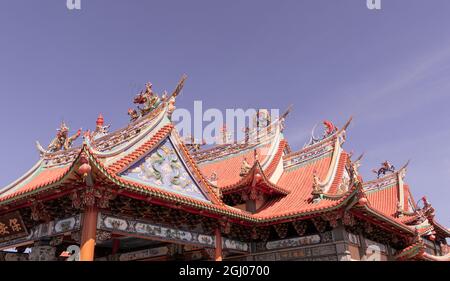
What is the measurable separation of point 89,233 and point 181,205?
261cm

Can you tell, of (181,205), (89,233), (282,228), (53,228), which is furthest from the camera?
(282,228)

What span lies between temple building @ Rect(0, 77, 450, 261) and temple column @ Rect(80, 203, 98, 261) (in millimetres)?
23

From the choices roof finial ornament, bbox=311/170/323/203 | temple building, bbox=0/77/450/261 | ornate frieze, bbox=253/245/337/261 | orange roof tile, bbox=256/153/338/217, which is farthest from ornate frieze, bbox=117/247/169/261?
roof finial ornament, bbox=311/170/323/203

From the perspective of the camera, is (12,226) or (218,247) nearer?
(12,226)

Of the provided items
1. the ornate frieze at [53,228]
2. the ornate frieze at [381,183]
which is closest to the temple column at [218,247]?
the ornate frieze at [53,228]

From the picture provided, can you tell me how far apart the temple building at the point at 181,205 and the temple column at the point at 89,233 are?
0.02m

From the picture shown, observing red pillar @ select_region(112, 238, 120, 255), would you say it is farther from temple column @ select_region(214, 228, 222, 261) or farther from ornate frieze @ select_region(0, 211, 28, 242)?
temple column @ select_region(214, 228, 222, 261)

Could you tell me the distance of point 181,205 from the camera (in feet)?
36.3

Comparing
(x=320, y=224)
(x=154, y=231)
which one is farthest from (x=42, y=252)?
(x=320, y=224)

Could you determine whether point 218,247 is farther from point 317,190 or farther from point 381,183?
point 381,183

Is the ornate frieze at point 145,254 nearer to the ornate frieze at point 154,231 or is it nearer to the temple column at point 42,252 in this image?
the ornate frieze at point 154,231

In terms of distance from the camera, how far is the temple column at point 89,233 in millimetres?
9172
